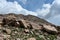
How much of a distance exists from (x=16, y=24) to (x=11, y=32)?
4.22 metres

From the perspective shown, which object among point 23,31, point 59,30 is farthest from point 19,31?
point 59,30

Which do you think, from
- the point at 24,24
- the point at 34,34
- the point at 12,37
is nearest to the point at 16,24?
the point at 24,24

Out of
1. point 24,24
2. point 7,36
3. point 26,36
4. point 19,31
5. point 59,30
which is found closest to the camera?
point 7,36

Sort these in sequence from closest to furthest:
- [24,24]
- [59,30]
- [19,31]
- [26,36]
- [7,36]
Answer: [7,36] < [26,36] < [19,31] < [24,24] < [59,30]

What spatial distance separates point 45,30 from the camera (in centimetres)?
3089

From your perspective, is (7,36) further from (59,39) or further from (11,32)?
(59,39)

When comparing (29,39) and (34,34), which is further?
(34,34)

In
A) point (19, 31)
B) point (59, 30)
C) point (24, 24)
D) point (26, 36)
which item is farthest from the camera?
point (59, 30)

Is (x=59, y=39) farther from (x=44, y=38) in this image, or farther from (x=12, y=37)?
(x=12, y=37)

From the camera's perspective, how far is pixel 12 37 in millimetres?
24688

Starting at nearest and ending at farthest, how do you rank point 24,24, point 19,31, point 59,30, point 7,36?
point 7,36
point 19,31
point 24,24
point 59,30

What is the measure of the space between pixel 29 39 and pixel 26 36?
172 centimetres

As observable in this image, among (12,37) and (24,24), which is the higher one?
(24,24)

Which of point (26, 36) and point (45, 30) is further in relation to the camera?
point (45, 30)
